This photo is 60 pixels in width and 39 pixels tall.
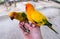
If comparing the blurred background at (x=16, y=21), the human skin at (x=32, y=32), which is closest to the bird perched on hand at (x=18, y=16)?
the human skin at (x=32, y=32)

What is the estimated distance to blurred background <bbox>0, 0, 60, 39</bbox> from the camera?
87 centimetres

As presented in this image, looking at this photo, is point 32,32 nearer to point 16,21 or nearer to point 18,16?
point 18,16

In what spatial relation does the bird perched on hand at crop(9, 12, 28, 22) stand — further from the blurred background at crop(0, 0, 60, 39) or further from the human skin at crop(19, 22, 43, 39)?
the blurred background at crop(0, 0, 60, 39)

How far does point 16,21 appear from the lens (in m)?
0.97

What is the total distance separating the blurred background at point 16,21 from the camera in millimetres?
872

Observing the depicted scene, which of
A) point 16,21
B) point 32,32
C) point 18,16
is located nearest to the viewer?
point 18,16

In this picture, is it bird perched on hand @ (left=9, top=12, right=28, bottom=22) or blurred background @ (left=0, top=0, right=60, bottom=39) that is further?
blurred background @ (left=0, top=0, right=60, bottom=39)

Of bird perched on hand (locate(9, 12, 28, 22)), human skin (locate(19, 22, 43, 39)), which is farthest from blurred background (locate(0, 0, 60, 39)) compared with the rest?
bird perched on hand (locate(9, 12, 28, 22))

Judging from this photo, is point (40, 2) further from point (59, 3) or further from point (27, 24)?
point (27, 24)

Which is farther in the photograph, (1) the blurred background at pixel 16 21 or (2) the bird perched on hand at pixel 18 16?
(1) the blurred background at pixel 16 21

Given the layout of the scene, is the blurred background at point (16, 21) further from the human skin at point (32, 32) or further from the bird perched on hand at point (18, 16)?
the bird perched on hand at point (18, 16)

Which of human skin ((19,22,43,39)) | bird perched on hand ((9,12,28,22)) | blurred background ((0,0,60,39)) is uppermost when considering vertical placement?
bird perched on hand ((9,12,28,22))

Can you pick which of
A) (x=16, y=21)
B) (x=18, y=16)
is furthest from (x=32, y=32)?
(x=16, y=21)

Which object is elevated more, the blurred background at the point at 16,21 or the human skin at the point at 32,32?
the human skin at the point at 32,32
